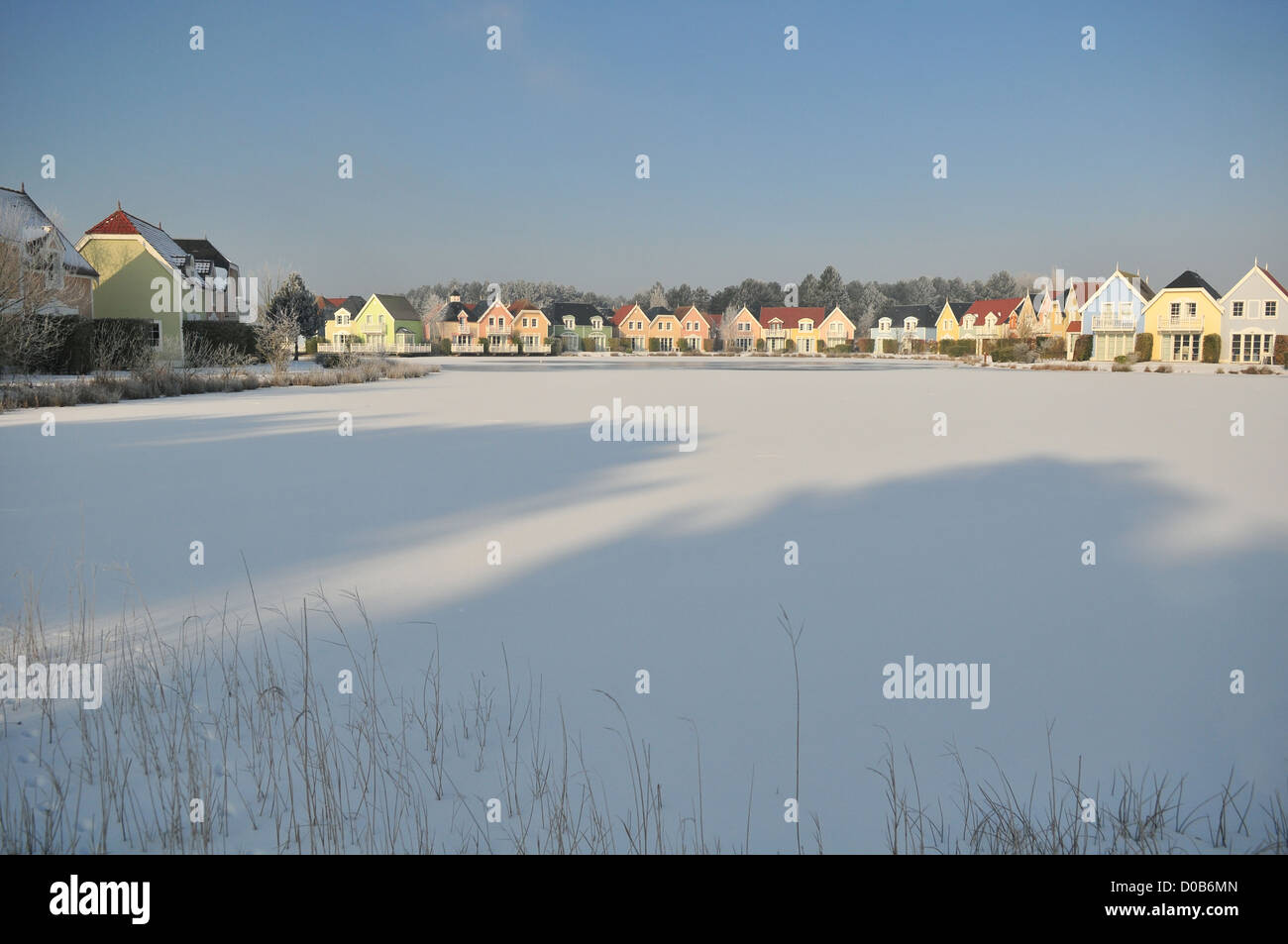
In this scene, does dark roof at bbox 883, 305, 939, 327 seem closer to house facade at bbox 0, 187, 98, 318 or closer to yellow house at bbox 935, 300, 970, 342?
yellow house at bbox 935, 300, 970, 342

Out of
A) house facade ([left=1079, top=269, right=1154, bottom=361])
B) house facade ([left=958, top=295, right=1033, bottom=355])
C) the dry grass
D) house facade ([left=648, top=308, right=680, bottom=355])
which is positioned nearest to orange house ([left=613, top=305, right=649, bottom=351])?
house facade ([left=648, top=308, right=680, bottom=355])

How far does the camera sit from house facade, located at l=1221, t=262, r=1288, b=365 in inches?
1703

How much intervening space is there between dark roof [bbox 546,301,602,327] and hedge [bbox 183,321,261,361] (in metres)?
47.2

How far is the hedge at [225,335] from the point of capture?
30.8 metres

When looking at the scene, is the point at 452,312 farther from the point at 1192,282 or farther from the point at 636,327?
the point at 1192,282

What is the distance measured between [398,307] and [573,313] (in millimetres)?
15620

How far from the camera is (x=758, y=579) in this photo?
5.27 meters

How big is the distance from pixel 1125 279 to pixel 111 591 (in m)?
57.0

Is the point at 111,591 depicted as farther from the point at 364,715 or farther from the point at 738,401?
the point at 738,401

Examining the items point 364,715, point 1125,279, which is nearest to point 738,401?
point 364,715

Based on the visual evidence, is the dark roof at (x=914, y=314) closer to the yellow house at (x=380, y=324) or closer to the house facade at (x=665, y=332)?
the house facade at (x=665, y=332)

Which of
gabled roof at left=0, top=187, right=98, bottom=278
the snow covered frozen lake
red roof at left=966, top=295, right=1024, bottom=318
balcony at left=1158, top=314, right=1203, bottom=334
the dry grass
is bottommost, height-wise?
the snow covered frozen lake

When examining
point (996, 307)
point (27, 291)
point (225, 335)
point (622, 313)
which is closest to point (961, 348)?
point (996, 307)

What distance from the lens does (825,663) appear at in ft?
13.2
